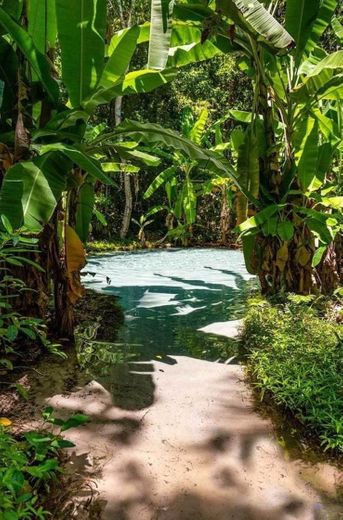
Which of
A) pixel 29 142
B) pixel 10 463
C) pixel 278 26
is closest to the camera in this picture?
pixel 10 463

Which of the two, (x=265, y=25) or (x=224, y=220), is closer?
(x=265, y=25)

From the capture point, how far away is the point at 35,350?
102 inches

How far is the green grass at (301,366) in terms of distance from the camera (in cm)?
188

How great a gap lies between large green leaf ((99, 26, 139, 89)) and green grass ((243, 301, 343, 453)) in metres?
2.04

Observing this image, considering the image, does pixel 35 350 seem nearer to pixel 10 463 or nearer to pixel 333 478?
pixel 10 463

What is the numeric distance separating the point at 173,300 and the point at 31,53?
9.77 feet

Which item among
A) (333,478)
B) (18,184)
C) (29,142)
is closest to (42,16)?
(29,142)

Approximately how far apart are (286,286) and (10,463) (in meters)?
3.31

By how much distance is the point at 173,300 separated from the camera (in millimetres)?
4668

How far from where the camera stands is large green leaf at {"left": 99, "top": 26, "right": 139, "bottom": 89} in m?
2.75

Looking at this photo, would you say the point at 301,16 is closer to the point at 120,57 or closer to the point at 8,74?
the point at 120,57

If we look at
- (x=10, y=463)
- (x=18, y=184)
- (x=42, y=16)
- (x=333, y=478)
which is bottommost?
(x=333, y=478)

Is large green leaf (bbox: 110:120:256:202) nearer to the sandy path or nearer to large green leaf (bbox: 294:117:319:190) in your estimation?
large green leaf (bbox: 294:117:319:190)

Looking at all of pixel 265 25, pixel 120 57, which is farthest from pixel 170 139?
pixel 265 25
